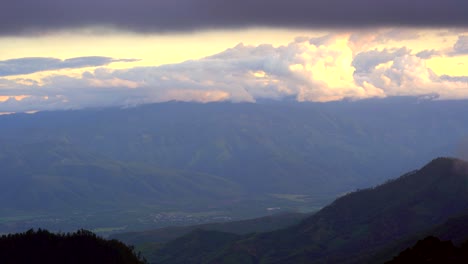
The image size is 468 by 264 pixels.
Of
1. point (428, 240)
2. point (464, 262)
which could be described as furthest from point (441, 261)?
point (428, 240)

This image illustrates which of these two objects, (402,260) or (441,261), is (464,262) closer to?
(441,261)

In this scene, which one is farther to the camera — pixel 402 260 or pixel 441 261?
pixel 402 260

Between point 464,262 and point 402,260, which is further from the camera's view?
point 402,260

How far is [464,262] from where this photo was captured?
159 m

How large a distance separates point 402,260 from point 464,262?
1684 centimetres

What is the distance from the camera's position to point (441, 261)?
6393 inches

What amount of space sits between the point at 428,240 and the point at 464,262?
82.9 ft

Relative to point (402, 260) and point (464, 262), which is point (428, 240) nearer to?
point (402, 260)

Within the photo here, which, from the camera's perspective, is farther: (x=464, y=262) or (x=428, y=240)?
(x=428, y=240)

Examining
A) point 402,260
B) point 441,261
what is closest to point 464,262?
point 441,261

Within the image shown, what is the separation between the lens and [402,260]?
17338 centimetres

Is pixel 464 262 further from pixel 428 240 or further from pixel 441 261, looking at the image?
pixel 428 240

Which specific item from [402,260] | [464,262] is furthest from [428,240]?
[464,262]

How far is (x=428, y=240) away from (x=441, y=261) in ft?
72.3
